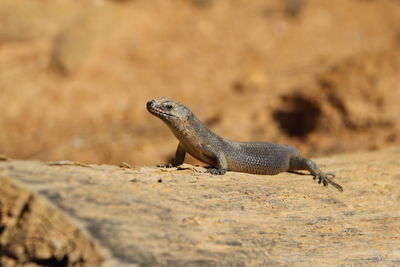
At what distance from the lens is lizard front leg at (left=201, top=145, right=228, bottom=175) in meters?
5.92

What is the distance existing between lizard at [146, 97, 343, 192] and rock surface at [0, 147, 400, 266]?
36 centimetres

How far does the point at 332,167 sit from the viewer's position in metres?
7.14

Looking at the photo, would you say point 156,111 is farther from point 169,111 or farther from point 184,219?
point 184,219

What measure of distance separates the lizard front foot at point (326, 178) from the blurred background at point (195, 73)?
5240 millimetres

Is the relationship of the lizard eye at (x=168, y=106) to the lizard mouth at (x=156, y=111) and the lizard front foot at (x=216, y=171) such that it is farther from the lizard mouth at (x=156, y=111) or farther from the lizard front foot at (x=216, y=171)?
the lizard front foot at (x=216, y=171)

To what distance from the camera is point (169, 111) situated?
6176 millimetres

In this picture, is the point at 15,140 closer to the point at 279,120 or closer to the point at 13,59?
the point at 13,59

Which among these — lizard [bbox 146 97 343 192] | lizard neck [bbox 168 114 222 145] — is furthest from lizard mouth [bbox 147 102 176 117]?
lizard neck [bbox 168 114 222 145]

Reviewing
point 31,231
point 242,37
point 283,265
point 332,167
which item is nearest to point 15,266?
point 31,231

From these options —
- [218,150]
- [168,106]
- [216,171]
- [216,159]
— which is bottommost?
[216,171]

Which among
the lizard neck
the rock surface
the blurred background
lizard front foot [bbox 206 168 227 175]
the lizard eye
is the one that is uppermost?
the blurred background

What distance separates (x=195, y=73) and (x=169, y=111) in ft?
36.4

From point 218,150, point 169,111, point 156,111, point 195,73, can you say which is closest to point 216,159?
point 218,150

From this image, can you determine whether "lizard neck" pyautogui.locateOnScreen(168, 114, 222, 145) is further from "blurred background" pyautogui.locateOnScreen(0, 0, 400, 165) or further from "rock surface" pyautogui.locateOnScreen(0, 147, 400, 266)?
"blurred background" pyautogui.locateOnScreen(0, 0, 400, 165)
